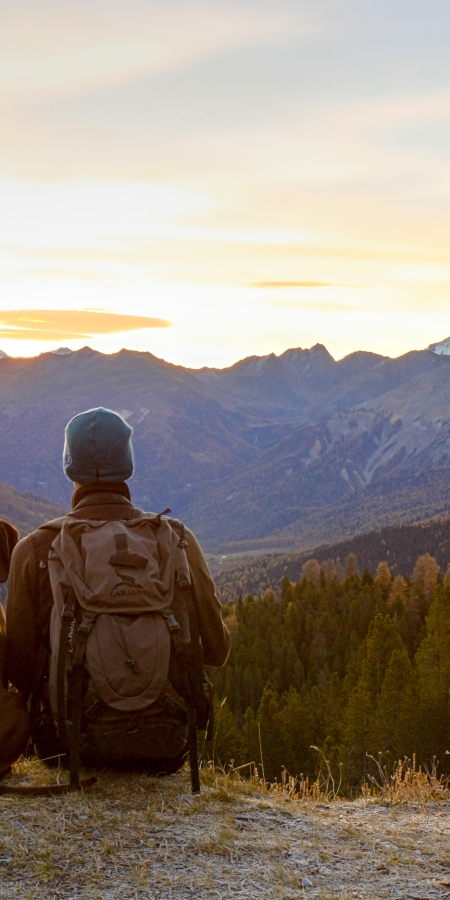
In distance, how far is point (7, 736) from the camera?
7.00 meters

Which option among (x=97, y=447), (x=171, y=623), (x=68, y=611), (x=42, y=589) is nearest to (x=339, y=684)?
(x=42, y=589)

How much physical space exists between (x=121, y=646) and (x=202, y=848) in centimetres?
148

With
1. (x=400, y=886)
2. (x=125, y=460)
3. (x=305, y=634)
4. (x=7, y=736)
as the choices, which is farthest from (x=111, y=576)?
(x=305, y=634)

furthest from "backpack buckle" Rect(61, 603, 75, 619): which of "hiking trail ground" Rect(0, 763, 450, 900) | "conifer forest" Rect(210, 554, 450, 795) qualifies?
"conifer forest" Rect(210, 554, 450, 795)

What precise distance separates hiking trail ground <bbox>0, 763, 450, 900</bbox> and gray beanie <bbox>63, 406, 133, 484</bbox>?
8.13 feet

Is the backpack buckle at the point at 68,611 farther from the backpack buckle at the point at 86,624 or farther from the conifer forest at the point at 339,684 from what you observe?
the conifer forest at the point at 339,684

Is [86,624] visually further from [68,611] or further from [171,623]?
[171,623]

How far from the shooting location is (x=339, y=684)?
53312 mm

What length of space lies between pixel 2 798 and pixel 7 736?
459mm

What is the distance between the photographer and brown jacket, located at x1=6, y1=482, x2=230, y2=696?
22.9ft

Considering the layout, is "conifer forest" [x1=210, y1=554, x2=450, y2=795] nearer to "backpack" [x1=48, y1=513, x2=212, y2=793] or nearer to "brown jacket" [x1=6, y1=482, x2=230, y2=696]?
"brown jacket" [x1=6, y1=482, x2=230, y2=696]

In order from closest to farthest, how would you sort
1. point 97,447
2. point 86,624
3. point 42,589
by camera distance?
1. point 86,624
2. point 42,589
3. point 97,447

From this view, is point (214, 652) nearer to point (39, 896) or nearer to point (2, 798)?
point (2, 798)

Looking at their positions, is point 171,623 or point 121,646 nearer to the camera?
point 121,646
